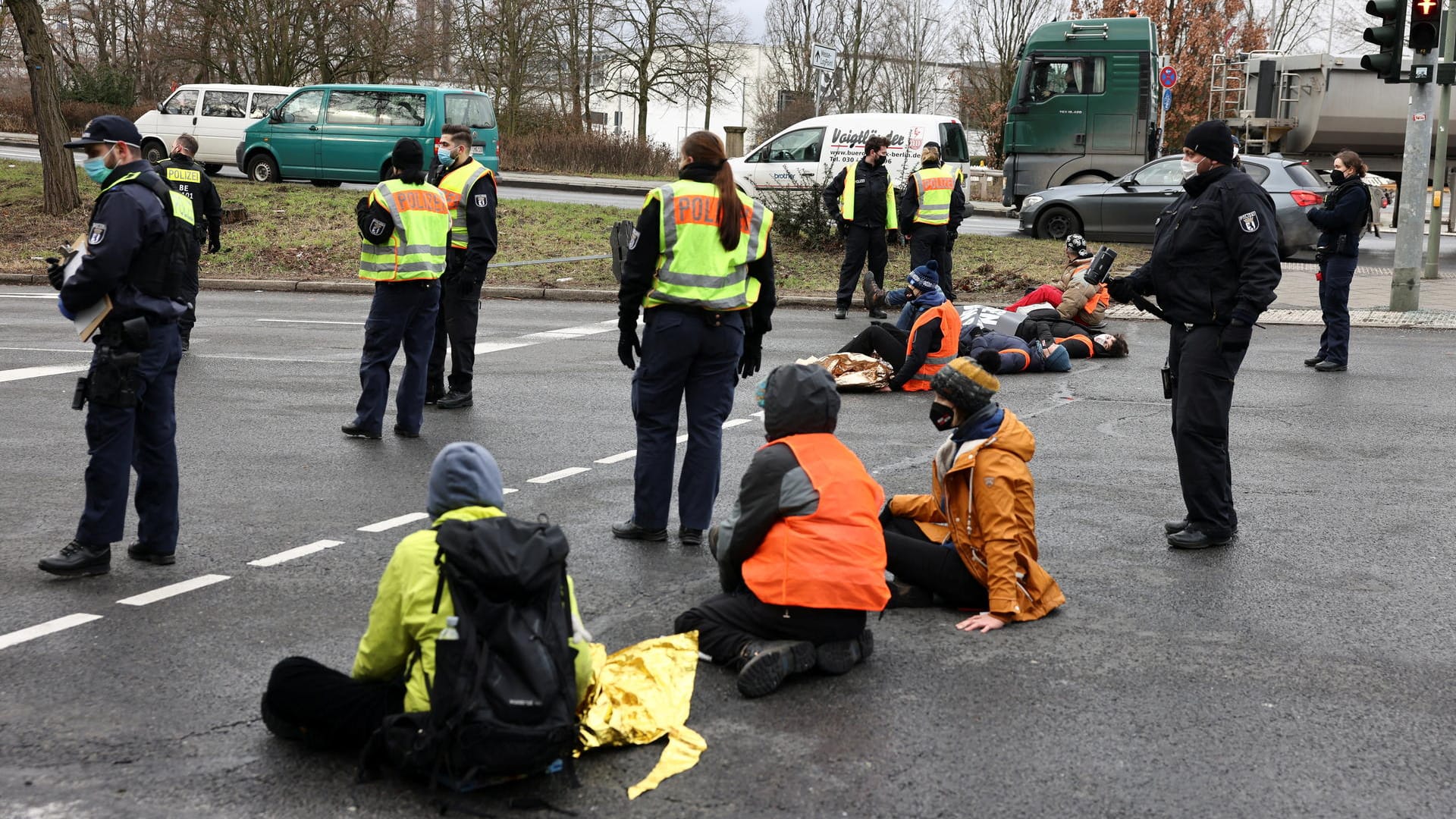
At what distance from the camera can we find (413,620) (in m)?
3.94

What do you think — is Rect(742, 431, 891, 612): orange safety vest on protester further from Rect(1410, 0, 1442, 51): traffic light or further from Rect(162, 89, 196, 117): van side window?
Rect(162, 89, 196, 117): van side window

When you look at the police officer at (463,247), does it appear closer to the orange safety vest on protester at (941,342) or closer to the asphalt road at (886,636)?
the asphalt road at (886,636)

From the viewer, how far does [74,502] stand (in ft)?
24.2

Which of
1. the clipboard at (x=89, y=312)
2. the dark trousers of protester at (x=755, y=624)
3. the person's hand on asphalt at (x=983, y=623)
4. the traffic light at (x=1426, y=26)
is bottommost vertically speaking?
the person's hand on asphalt at (x=983, y=623)

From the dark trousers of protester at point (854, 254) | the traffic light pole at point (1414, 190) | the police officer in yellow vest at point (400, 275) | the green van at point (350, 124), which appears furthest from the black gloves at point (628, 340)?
the green van at point (350, 124)

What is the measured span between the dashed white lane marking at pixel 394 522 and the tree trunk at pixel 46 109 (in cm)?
1887

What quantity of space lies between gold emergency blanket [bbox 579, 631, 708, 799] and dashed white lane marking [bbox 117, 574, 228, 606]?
6.83 ft

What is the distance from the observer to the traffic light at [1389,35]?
14844 millimetres

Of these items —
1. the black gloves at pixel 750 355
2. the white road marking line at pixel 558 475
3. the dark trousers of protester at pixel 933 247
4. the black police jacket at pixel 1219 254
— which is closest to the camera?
the black police jacket at pixel 1219 254

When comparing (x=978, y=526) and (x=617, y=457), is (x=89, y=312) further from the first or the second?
(x=978, y=526)

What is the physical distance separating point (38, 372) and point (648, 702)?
8.97m

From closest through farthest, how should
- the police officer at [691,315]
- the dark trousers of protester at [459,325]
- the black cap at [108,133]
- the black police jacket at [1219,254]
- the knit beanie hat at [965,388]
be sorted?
the knit beanie hat at [965,388]
the black cap at [108,133]
the police officer at [691,315]
the black police jacket at [1219,254]
the dark trousers of protester at [459,325]

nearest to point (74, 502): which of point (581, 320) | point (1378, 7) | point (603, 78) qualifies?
point (581, 320)

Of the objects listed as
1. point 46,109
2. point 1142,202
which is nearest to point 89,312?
point 1142,202
